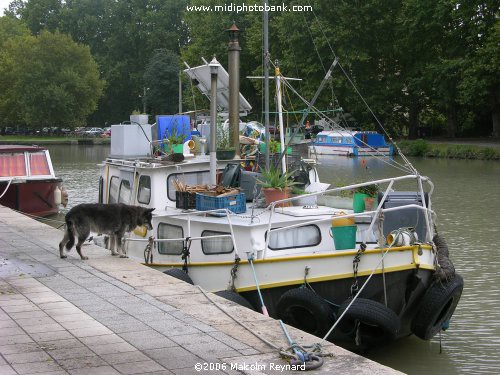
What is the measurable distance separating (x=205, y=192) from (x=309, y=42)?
46.0 meters

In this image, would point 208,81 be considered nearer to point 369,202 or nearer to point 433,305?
point 369,202

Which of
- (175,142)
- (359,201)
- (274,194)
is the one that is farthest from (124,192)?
(359,201)

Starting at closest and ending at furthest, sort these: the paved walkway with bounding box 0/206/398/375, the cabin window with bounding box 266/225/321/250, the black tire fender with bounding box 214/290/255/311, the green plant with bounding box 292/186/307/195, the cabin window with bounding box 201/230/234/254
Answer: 1. the paved walkway with bounding box 0/206/398/375
2. the black tire fender with bounding box 214/290/255/311
3. the cabin window with bounding box 266/225/321/250
4. the cabin window with bounding box 201/230/234/254
5. the green plant with bounding box 292/186/307/195

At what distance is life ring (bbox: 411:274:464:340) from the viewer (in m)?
10.6

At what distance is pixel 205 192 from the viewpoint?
13.1 m

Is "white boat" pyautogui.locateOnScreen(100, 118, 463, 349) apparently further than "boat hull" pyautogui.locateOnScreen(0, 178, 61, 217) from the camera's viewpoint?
No

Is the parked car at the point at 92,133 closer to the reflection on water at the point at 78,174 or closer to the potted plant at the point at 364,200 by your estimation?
the reflection on water at the point at 78,174

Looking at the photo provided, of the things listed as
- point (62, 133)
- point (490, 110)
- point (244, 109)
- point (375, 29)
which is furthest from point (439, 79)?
point (62, 133)

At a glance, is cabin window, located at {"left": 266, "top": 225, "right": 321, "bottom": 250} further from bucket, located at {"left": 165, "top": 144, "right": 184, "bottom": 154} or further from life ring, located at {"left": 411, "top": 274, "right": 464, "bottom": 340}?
bucket, located at {"left": 165, "top": 144, "right": 184, "bottom": 154}

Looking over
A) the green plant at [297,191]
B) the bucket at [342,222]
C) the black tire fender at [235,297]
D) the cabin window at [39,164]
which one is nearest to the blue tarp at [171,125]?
the green plant at [297,191]

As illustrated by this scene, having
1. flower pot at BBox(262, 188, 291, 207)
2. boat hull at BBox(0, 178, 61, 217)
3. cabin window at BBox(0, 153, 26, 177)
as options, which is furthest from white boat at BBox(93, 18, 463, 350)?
cabin window at BBox(0, 153, 26, 177)

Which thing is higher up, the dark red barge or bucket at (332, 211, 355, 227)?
bucket at (332, 211, 355, 227)

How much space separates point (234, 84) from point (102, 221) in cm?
525

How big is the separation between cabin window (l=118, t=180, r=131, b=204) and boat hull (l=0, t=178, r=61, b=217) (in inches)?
407
